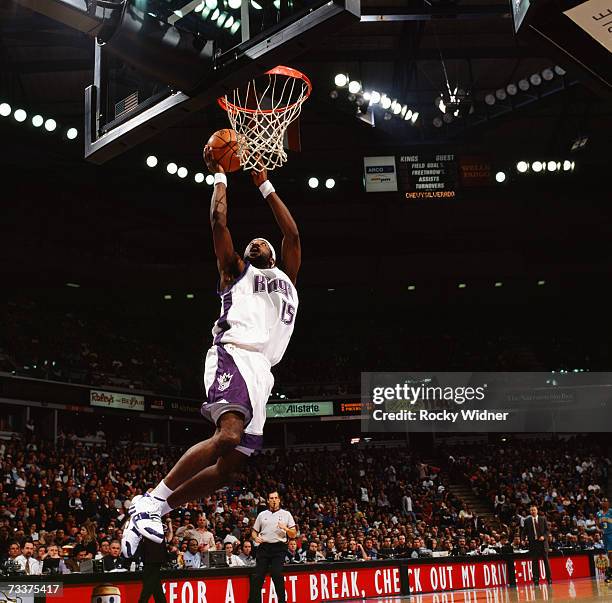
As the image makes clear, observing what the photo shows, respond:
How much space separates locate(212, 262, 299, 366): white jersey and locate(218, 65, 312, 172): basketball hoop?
129 cm

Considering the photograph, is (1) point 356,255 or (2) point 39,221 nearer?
(2) point 39,221

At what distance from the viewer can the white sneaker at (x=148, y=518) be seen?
15.1 ft

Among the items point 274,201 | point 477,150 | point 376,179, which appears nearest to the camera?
point 274,201

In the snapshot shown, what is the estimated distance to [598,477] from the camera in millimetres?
27094

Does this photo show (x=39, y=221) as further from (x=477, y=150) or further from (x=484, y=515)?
(x=484, y=515)

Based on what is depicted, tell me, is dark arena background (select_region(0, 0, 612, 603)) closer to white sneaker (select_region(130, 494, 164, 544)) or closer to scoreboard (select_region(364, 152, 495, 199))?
scoreboard (select_region(364, 152, 495, 199))

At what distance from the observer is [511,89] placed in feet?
58.4

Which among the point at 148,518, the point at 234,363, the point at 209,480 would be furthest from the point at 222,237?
→ the point at 148,518

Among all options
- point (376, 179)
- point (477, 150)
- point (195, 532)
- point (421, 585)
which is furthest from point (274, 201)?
point (477, 150)

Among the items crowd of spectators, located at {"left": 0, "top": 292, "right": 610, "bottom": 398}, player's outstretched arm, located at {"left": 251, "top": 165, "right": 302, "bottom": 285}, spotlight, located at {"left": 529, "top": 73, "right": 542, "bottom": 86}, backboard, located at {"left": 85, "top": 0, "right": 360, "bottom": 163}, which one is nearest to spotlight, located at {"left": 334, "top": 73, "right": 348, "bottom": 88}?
spotlight, located at {"left": 529, "top": 73, "right": 542, "bottom": 86}

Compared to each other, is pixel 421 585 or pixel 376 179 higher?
Answer: pixel 376 179

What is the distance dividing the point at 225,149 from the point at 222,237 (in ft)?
2.17

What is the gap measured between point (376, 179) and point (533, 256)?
793 centimetres

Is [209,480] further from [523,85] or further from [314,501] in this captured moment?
[314,501]
